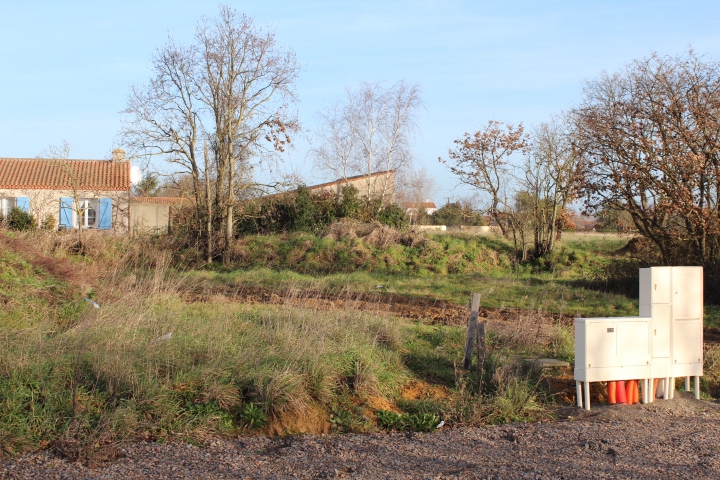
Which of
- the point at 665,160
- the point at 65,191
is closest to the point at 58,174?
→ the point at 65,191

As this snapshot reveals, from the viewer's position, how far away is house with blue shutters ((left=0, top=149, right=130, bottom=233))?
3556cm

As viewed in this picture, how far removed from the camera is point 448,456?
599 cm

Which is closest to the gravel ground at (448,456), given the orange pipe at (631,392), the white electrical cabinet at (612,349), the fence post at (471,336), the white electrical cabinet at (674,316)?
the white electrical cabinet at (612,349)

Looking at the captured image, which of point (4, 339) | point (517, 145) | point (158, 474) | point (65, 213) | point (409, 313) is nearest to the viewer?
point (158, 474)

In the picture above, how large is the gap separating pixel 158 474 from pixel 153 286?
6.16 m

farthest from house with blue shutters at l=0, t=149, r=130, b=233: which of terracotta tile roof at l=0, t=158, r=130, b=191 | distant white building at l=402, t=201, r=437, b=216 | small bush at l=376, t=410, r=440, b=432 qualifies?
small bush at l=376, t=410, r=440, b=432

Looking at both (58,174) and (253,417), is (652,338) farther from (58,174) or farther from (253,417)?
(58,174)

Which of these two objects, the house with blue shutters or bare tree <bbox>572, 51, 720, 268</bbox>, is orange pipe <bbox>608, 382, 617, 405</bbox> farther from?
the house with blue shutters

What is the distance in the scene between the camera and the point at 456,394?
7910 millimetres

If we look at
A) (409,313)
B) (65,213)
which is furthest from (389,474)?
(65,213)

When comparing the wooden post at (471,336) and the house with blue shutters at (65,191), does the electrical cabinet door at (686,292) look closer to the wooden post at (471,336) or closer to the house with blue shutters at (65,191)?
the wooden post at (471,336)

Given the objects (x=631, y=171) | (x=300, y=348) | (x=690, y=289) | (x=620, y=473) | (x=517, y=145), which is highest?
(x=517, y=145)

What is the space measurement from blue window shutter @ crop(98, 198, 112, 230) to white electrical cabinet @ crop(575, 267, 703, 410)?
110 ft

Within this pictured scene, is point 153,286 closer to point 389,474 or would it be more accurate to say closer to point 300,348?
point 300,348
